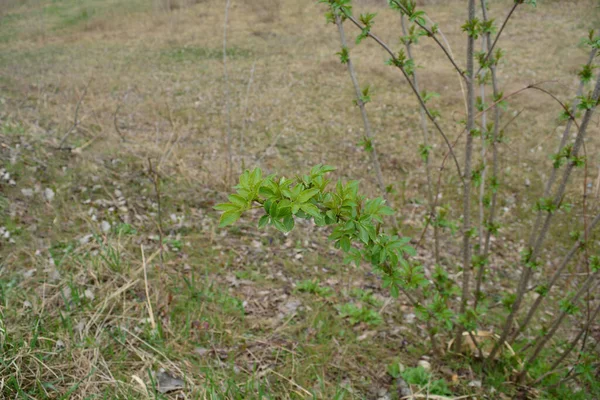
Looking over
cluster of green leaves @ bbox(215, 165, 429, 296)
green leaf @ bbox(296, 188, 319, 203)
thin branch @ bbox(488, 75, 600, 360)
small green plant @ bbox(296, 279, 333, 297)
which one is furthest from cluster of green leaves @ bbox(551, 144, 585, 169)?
small green plant @ bbox(296, 279, 333, 297)

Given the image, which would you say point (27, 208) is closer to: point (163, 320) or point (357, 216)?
point (163, 320)

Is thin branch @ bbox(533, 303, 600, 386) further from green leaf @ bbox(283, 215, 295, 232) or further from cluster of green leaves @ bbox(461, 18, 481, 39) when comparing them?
green leaf @ bbox(283, 215, 295, 232)

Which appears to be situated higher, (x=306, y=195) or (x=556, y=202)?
(x=306, y=195)

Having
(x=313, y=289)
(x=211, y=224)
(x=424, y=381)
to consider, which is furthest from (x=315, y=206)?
(x=211, y=224)

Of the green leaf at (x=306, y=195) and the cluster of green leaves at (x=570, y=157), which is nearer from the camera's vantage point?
the green leaf at (x=306, y=195)

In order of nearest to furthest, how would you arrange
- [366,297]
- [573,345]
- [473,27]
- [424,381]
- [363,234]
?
[363,234] → [473,27] → [573,345] → [424,381] → [366,297]

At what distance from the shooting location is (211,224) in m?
4.64

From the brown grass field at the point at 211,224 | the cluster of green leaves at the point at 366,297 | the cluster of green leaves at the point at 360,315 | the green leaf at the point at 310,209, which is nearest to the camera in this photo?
the green leaf at the point at 310,209

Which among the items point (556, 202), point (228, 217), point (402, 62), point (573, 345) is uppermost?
point (402, 62)

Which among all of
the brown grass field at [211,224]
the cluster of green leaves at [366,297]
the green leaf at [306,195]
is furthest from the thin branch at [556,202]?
the green leaf at [306,195]

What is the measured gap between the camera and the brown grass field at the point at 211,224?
261cm

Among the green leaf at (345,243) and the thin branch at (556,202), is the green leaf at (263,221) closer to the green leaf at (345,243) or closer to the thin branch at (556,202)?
the green leaf at (345,243)

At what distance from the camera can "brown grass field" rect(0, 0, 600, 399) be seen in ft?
8.57

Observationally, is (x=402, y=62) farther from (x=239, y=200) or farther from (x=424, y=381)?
(x=424, y=381)
